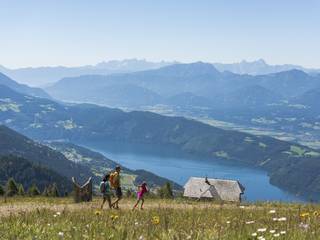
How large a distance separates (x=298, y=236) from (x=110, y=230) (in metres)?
2.30

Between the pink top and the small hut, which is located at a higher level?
the pink top

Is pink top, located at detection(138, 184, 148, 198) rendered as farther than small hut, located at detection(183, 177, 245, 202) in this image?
No

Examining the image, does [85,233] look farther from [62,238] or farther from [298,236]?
[298,236]

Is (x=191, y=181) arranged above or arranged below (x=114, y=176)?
below

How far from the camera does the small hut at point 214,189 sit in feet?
285

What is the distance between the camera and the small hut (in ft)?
285

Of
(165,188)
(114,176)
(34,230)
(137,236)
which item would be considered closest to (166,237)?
(137,236)

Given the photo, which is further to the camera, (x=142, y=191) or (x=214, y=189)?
(x=214, y=189)

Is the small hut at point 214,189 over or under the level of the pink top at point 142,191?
under

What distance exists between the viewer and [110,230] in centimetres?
653

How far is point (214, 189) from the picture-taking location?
287 ft

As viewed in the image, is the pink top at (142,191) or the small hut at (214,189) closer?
the pink top at (142,191)

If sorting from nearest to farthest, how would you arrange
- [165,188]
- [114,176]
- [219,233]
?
1. [219,233]
2. [114,176]
3. [165,188]

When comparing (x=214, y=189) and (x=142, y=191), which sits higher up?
(x=142, y=191)
